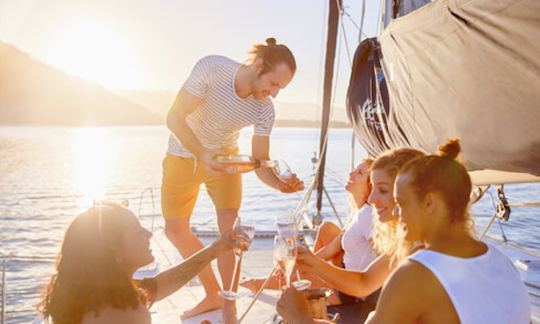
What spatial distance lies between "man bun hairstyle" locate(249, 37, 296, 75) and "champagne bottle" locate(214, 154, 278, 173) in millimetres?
480

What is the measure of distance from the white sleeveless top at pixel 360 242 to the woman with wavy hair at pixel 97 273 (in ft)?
5.97

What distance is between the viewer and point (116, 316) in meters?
1.85

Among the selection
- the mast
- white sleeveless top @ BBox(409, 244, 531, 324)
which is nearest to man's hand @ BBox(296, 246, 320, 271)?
white sleeveless top @ BBox(409, 244, 531, 324)

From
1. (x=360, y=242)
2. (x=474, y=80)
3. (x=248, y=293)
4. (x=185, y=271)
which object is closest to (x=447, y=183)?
(x=474, y=80)

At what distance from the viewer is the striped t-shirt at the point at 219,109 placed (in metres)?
3.37

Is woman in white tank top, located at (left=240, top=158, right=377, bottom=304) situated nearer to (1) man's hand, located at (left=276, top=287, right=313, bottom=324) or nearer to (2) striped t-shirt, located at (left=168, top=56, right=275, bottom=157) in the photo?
(2) striped t-shirt, located at (left=168, top=56, right=275, bottom=157)

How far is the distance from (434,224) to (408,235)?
0.10 meters

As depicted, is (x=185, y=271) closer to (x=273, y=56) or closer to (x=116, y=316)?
(x=116, y=316)

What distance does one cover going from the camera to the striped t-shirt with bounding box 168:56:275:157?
337cm

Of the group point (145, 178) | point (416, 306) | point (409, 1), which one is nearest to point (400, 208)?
point (416, 306)

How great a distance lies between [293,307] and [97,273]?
2.16 feet

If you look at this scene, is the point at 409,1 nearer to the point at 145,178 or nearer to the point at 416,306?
the point at 416,306

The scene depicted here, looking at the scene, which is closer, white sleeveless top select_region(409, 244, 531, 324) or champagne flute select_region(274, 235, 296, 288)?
white sleeveless top select_region(409, 244, 531, 324)

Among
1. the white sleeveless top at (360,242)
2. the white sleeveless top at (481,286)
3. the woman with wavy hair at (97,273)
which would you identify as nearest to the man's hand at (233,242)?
the woman with wavy hair at (97,273)
